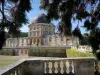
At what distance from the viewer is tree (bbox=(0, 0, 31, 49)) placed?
6.97ft

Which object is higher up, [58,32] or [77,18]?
[77,18]

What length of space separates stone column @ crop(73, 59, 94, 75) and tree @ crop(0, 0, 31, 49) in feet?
13.0

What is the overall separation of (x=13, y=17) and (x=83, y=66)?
4.06 meters

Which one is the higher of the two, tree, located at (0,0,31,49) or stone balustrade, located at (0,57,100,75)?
tree, located at (0,0,31,49)

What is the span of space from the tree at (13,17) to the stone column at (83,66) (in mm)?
3954

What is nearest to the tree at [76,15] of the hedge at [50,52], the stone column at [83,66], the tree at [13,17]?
the tree at [13,17]

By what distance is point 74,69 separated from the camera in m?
5.96

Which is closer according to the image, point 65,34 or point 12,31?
point 12,31

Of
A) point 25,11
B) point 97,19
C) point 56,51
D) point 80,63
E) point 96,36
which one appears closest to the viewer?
point 25,11

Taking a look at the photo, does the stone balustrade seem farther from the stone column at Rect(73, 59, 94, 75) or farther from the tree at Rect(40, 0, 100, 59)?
the tree at Rect(40, 0, 100, 59)

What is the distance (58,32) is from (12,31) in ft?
2.78

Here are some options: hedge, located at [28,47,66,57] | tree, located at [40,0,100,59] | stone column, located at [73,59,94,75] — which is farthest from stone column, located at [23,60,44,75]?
hedge, located at [28,47,66,57]

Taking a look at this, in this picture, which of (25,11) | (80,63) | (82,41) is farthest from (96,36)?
(80,63)

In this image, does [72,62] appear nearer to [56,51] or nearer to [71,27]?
[71,27]
